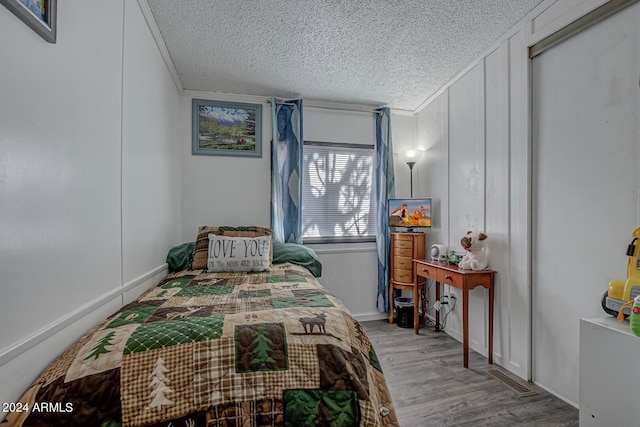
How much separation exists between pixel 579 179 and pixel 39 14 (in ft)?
8.96

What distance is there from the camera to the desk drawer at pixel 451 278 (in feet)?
7.54

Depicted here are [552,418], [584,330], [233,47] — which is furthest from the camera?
[233,47]

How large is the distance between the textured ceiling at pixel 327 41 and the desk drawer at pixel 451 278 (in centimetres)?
195

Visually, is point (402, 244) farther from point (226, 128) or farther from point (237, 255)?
point (226, 128)

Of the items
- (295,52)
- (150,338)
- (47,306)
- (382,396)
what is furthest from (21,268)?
(295,52)

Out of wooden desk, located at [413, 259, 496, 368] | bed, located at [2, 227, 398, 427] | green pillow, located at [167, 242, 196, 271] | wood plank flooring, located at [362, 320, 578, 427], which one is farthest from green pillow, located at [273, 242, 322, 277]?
bed, located at [2, 227, 398, 427]

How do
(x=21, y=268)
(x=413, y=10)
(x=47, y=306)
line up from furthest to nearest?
(x=413, y=10), (x=47, y=306), (x=21, y=268)

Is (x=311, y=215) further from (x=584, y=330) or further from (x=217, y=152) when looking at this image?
(x=584, y=330)

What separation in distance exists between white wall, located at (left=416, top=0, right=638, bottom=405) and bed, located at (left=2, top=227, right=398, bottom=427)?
4.90ft

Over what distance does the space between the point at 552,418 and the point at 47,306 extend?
8.55ft

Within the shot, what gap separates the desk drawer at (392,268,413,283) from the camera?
3.08m

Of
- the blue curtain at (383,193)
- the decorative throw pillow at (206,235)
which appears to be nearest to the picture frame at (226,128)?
the decorative throw pillow at (206,235)

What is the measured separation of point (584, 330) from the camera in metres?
1.42

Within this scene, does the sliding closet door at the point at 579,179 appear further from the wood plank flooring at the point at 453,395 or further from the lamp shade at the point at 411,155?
the lamp shade at the point at 411,155
